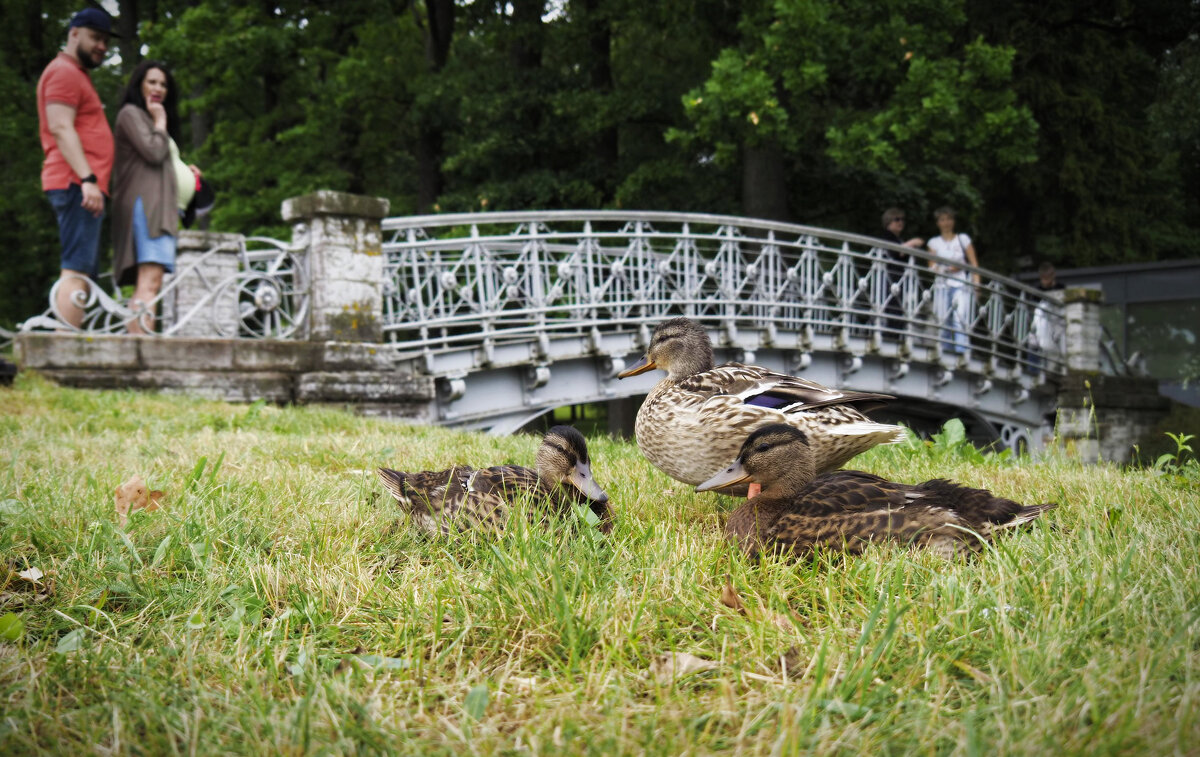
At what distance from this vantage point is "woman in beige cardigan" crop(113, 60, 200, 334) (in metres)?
A: 7.86

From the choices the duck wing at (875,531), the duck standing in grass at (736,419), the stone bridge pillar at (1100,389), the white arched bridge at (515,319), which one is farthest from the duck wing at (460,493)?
the stone bridge pillar at (1100,389)

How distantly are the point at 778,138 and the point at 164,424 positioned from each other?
12912 millimetres

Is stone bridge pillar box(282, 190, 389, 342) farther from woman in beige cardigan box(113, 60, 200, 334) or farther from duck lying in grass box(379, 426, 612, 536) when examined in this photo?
duck lying in grass box(379, 426, 612, 536)

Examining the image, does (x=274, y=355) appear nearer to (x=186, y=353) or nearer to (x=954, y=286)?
(x=186, y=353)

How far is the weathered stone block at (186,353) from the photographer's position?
8234mm

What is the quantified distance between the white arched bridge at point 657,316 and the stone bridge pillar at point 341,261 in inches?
17.4

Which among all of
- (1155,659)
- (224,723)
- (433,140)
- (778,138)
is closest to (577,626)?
(224,723)

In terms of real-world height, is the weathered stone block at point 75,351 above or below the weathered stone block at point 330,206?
below

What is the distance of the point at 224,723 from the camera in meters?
1.62

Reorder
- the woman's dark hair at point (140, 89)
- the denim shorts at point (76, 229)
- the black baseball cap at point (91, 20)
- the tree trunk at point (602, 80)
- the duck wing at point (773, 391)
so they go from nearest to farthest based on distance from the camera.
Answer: the duck wing at point (773, 391), the black baseball cap at point (91, 20), the denim shorts at point (76, 229), the woman's dark hair at point (140, 89), the tree trunk at point (602, 80)

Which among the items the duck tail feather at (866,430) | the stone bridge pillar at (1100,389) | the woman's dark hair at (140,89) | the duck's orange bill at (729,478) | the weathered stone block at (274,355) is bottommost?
the stone bridge pillar at (1100,389)

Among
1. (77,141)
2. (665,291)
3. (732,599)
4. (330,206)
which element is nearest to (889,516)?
(732,599)

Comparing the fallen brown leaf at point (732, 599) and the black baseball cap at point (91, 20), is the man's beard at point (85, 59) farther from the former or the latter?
the fallen brown leaf at point (732, 599)

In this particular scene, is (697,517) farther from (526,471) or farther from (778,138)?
(778,138)
